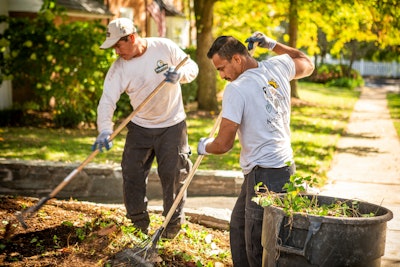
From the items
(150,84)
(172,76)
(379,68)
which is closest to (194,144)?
(150,84)

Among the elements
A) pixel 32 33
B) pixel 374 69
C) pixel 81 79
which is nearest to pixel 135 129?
pixel 81 79

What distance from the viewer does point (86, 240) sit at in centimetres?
498

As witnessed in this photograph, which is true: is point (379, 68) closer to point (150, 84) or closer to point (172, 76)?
point (150, 84)

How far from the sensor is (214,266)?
496cm

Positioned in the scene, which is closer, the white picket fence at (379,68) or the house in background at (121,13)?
the house in background at (121,13)

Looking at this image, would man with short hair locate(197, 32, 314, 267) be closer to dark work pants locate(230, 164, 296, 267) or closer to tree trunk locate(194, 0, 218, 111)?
dark work pants locate(230, 164, 296, 267)

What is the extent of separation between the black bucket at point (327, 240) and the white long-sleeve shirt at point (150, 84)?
2103mm

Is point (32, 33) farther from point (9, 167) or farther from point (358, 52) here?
point (358, 52)

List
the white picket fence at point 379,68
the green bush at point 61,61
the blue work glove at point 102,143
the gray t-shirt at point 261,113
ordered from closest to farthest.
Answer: the gray t-shirt at point 261,113, the blue work glove at point 102,143, the green bush at point 61,61, the white picket fence at point 379,68

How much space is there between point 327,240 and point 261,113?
1.04 m

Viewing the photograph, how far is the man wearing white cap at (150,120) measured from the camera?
538 centimetres

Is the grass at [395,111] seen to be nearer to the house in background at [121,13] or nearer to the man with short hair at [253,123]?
the house in background at [121,13]

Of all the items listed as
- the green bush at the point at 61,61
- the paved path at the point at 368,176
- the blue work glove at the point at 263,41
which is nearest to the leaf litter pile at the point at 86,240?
the paved path at the point at 368,176

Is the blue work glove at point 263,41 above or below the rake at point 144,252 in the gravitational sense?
above
